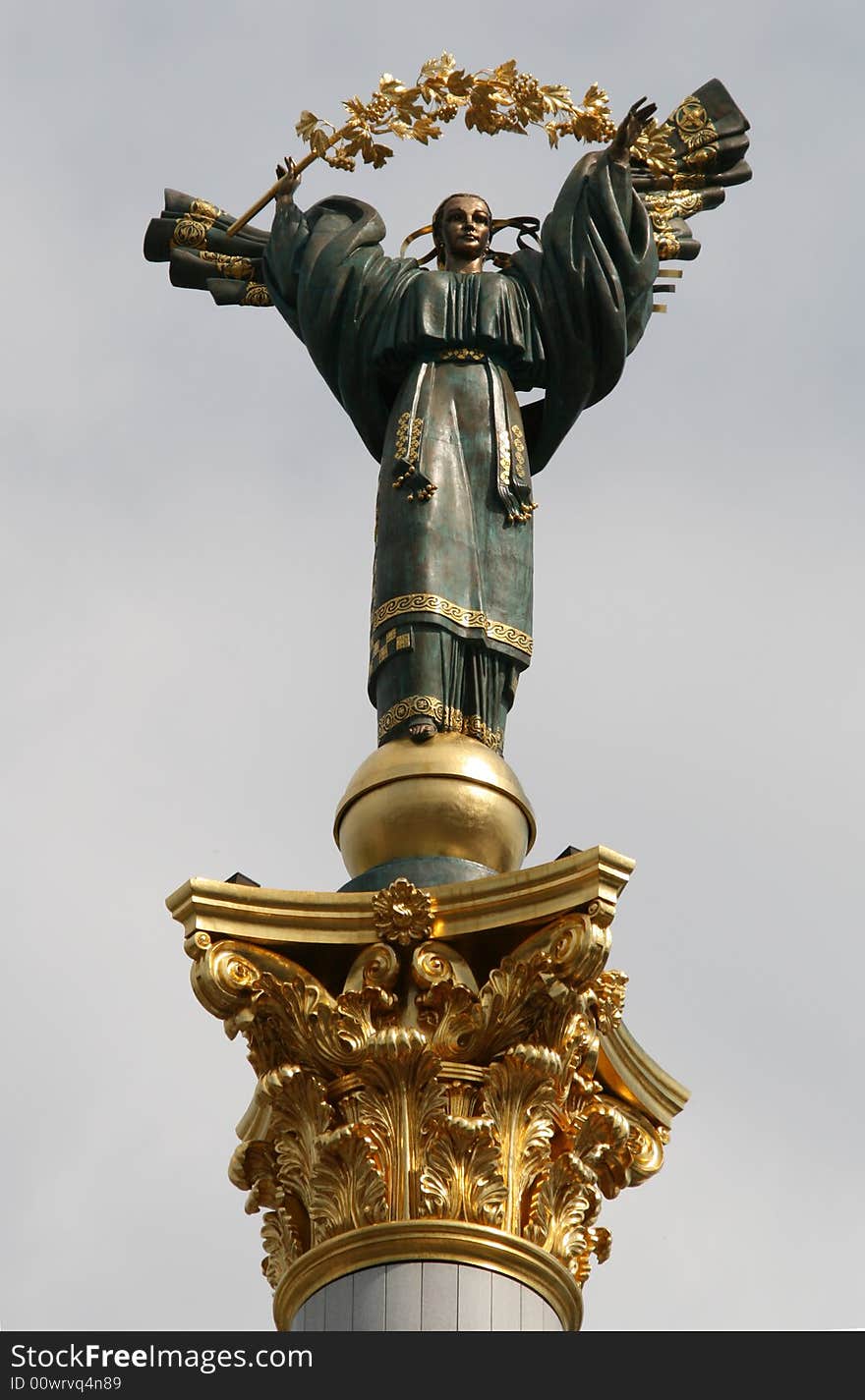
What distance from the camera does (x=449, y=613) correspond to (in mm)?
18828

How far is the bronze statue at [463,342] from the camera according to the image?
Result: 61.8ft

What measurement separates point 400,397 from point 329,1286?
585 cm

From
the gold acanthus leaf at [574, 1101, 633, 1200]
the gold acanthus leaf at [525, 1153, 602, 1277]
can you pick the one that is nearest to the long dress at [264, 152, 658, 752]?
the gold acanthus leaf at [574, 1101, 633, 1200]

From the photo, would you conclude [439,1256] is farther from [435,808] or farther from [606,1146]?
[435,808]

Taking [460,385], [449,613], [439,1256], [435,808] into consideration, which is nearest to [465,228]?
[460,385]

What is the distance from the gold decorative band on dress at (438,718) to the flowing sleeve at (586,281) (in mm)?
2563

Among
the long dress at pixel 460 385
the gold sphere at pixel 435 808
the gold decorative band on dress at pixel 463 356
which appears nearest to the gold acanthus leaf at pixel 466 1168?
the gold sphere at pixel 435 808

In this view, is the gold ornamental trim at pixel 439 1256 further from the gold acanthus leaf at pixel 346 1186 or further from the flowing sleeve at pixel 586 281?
the flowing sleeve at pixel 586 281

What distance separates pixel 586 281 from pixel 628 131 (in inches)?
37.5

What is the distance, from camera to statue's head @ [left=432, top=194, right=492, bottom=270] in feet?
68.1

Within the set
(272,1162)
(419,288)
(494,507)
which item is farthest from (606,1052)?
(419,288)

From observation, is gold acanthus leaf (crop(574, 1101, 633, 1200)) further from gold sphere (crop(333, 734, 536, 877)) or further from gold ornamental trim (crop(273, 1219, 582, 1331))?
gold sphere (crop(333, 734, 536, 877))

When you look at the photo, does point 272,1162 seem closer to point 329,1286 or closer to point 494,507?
point 329,1286
